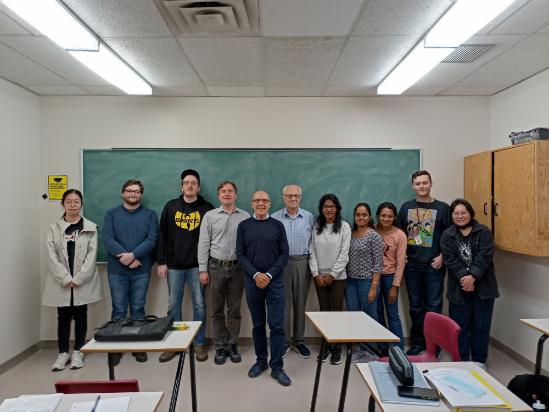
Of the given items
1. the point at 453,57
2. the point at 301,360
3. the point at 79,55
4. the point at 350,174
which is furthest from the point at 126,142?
the point at 453,57

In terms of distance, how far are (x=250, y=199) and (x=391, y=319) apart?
195 centimetres

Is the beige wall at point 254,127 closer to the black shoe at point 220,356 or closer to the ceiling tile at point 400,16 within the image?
the black shoe at point 220,356

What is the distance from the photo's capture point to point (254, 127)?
13.6 ft

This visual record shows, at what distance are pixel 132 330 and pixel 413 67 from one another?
292 cm

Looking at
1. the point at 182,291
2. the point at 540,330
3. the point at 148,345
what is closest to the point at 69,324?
the point at 182,291

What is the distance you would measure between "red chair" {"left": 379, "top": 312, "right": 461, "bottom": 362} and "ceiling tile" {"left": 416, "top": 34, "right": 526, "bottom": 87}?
2.01 metres

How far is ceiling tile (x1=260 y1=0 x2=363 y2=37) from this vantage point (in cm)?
221

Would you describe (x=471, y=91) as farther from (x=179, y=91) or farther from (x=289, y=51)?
(x=179, y=91)

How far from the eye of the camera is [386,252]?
377cm

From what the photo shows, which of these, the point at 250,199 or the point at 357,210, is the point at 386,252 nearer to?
the point at 357,210

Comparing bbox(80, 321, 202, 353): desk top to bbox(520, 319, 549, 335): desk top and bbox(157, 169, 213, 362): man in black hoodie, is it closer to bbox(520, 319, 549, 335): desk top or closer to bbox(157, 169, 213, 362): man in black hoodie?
bbox(157, 169, 213, 362): man in black hoodie

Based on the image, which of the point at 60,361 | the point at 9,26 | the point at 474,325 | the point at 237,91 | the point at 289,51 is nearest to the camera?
the point at 9,26

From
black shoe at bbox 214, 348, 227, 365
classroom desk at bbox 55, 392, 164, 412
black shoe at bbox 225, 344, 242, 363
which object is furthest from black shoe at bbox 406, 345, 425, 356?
classroom desk at bbox 55, 392, 164, 412

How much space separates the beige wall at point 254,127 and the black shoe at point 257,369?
31.3 inches
